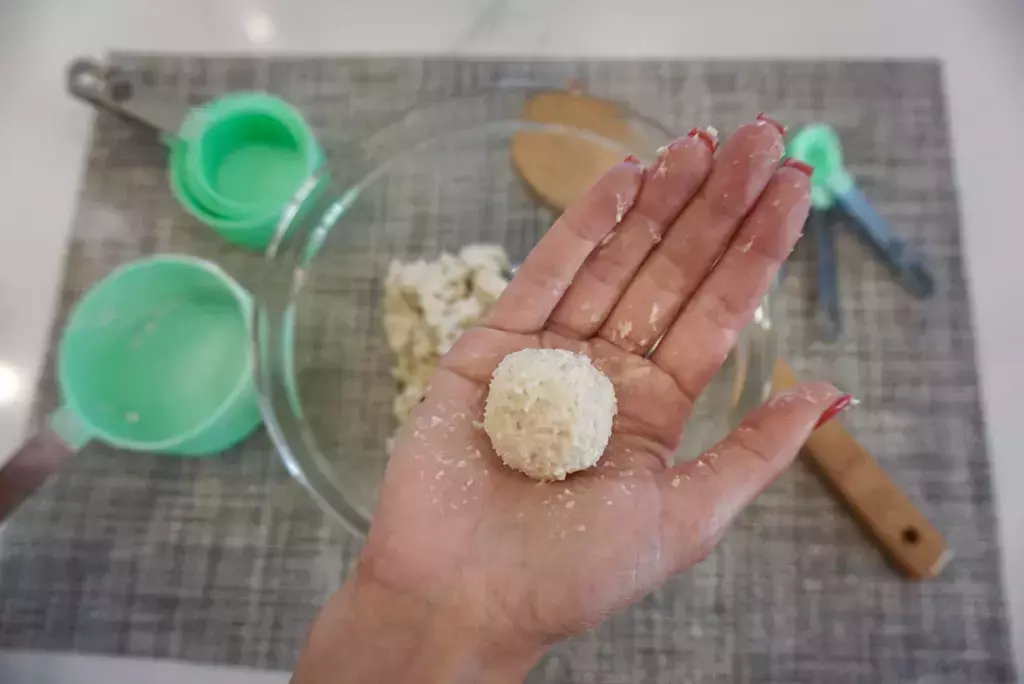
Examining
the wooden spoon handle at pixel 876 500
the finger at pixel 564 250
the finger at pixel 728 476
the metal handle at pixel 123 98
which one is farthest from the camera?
the metal handle at pixel 123 98

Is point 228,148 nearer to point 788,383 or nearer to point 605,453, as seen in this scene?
point 605,453

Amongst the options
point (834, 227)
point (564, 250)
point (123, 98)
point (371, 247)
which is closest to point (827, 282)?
point (834, 227)

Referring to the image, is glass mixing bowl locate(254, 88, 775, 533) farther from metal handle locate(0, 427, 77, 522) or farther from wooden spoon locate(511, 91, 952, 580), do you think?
metal handle locate(0, 427, 77, 522)

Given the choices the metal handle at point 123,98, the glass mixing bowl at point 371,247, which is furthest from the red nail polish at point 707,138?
the metal handle at point 123,98

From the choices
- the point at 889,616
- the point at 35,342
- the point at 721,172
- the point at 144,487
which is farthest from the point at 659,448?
the point at 35,342

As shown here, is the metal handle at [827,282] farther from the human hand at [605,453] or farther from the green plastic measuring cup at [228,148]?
the green plastic measuring cup at [228,148]

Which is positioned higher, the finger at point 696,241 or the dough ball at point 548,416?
the finger at point 696,241
